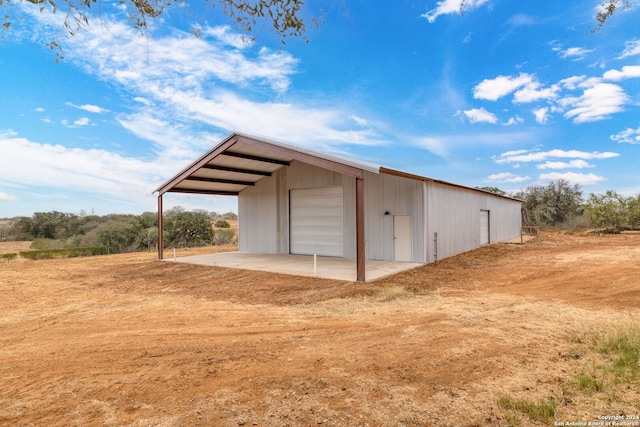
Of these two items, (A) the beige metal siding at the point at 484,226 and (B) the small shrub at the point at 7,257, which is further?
(A) the beige metal siding at the point at 484,226

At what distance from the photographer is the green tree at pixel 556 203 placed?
3133 cm

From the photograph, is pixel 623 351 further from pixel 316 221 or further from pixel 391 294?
pixel 316 221

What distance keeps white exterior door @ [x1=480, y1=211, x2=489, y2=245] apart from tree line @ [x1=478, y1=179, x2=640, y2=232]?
1130cm

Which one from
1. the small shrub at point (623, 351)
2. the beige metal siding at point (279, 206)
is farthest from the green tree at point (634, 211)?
the small shrub at point (623, 351)

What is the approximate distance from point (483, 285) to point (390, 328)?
434cm

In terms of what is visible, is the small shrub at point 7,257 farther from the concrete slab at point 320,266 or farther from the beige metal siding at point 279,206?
the beige metal siding at point 279,206

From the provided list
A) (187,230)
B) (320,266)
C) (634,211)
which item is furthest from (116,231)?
(634,211)

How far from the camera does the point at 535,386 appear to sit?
308 cm

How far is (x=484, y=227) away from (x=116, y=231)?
2246cm

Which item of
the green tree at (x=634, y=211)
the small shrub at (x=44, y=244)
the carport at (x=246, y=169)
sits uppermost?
the carport at (x=246, y=169)

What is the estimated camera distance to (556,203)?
3200 centimetres

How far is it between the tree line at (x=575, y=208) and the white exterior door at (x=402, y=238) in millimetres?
19906

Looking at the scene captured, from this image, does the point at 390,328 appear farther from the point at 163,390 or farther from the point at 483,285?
the point at 483,285

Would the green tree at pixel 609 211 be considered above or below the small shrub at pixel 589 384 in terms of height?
above
